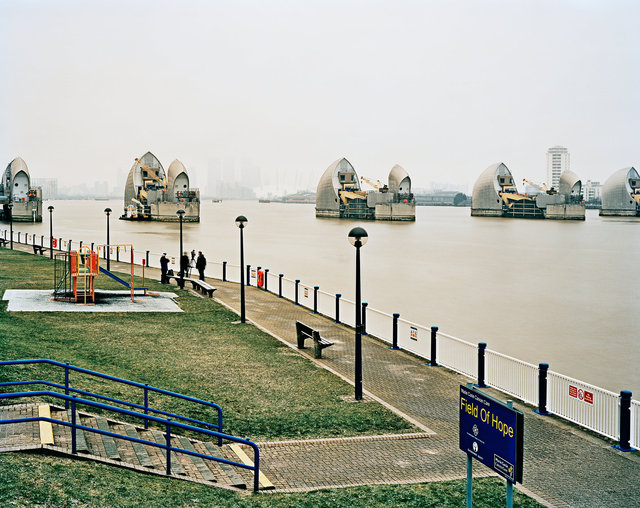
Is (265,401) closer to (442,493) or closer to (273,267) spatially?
(442,493)

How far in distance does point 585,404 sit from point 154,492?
7.37 metres

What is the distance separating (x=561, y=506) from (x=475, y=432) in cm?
260

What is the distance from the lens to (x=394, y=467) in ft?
29.4

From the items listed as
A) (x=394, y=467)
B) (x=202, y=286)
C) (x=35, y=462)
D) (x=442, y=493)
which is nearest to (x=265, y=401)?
(x=394, y=467)

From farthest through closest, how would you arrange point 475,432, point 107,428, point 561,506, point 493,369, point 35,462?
1. point 493,369
2. point 107,428
3. point 561,506
4. point 35,462
5. point 475,432

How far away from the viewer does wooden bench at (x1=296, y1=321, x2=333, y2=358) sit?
1552cm

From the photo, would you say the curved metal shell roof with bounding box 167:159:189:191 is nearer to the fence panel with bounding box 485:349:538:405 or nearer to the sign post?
the fence panel with bounding box 485:349:538:405

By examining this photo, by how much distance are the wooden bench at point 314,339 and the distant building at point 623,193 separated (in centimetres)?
18214

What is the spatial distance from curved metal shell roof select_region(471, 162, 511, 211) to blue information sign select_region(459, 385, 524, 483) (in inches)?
7172

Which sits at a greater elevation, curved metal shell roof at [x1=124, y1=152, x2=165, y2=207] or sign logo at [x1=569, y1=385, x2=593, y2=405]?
curved metal shell roof at [x1=124, y1=152, x2=165, y2=207]

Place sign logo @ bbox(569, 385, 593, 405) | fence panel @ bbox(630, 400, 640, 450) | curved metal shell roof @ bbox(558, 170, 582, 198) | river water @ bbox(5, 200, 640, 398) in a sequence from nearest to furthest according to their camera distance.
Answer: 1. fence panel @ bbox(630, 400, 640, 450)
2. sign logo @ bbox(569, 385, 593, 405)
3. river water @ bbox(5, 200, 640, 398)
4. curved metal shell roof @ bbox(558, 170, 582, 198)

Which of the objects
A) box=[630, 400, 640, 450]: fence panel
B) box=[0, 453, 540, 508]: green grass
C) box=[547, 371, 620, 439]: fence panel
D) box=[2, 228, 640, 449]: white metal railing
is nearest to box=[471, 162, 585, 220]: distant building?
box=[2, 228, 640, 449]: white metal railing

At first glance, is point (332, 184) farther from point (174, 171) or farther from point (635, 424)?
point (635, 424)

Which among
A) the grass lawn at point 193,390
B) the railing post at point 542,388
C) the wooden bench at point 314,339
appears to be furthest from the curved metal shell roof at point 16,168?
Answer: the railing post at point 542,388
